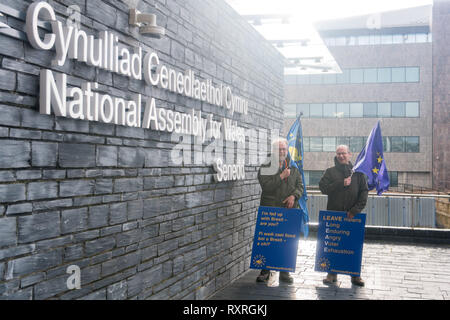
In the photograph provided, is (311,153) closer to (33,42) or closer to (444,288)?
(444,288)

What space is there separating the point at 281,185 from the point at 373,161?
8.27ft

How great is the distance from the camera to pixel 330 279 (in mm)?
7473

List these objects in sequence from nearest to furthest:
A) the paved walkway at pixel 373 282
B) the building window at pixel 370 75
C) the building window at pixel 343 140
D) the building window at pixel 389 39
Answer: the paved walkway at pixel 373 282 → the building window at pixel 370 75 → the building window at pixel 343 140 → the building window at pixel 389 39

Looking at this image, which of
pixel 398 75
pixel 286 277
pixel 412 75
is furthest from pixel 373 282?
pixel 412 75

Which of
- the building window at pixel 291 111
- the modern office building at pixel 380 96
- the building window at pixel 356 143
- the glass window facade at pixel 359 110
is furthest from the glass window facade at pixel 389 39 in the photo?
the building window at pixel 356 143

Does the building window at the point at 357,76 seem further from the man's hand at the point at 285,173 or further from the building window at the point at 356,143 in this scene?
the man's hand at the point at 285,173

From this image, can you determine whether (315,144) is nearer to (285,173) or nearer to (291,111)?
(291,111)

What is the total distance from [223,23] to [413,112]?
38696mm

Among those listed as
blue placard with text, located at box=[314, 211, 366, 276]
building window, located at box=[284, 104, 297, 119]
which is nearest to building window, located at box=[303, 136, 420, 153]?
building window, located at box=[284, 104, 297, 119]

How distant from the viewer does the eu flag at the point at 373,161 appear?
9.12 meters

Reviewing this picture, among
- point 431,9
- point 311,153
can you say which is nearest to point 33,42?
point 311,153

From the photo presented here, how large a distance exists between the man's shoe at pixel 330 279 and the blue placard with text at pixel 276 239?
70 centimetres

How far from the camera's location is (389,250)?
10312 mm

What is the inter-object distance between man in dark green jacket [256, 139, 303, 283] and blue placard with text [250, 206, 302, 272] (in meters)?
0.20
